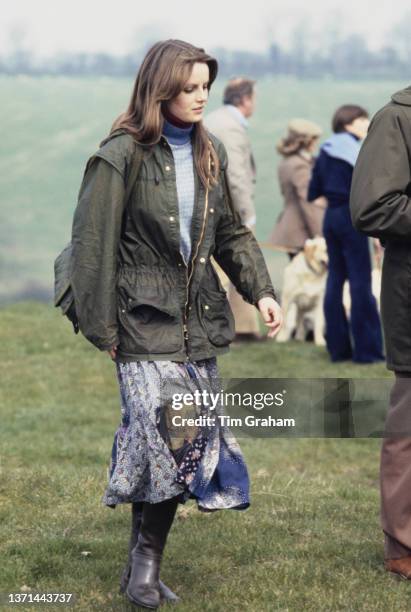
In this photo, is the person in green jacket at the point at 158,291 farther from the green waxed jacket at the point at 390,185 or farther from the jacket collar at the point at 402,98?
the jacket collar at the point at 402,98

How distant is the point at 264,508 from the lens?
6391mm

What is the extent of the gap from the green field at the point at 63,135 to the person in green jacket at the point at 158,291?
1297 centimetres

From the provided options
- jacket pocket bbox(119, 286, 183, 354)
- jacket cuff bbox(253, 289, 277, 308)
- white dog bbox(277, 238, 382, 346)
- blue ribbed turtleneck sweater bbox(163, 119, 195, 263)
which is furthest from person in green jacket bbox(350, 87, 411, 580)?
white dog bbox(277, 238, 382, 346)

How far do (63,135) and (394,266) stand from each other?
15.2 meters

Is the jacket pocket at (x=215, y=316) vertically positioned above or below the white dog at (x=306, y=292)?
above

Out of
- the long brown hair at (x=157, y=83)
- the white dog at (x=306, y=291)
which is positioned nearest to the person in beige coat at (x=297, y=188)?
the white dog at (x=306, y=291)

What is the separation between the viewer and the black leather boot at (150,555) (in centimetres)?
476

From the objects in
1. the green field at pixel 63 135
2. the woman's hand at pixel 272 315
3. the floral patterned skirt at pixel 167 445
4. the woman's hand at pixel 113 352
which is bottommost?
the green field at pixel 63 135

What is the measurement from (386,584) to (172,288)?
1372 millimetres

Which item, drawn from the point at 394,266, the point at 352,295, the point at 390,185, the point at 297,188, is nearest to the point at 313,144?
the point at 297,188

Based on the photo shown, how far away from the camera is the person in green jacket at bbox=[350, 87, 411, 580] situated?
493cm

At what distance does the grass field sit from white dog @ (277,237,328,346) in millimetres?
3675

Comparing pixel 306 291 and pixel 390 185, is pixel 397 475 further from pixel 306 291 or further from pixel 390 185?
pixel 306 291

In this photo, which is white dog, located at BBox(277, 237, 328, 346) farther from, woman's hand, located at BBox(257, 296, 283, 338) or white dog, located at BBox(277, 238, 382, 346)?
woman's hand, located at BBox(257, 296, 283, 338)
